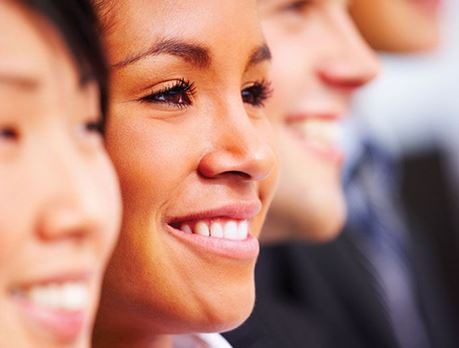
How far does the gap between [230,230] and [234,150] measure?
0.16 ft

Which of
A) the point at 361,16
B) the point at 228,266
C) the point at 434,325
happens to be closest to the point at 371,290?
the point at 434,325

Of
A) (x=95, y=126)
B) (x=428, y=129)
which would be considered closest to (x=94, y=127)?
(x=95, y=126)

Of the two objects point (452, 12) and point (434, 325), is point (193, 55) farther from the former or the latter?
point (452, 12)

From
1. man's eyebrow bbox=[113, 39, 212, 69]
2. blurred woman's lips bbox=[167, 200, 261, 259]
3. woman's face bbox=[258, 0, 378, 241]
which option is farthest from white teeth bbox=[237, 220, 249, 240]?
woman's face bbox=[258, 0, 378, 241]

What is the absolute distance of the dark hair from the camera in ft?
1.38

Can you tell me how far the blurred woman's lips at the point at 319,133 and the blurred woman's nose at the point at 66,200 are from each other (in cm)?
42

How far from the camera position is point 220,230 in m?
0.56

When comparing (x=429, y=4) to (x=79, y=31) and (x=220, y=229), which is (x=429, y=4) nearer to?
(x=220, y=229)

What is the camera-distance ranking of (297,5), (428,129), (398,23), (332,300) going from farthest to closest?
1. (428,129)
2. (398,23)
3. (332,300)
4. (297,5)

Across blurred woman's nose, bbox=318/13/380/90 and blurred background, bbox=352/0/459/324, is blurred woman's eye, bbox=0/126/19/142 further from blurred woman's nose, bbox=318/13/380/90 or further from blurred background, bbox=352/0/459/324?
blurred background, bbox=352/0/459/324

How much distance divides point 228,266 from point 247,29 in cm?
13

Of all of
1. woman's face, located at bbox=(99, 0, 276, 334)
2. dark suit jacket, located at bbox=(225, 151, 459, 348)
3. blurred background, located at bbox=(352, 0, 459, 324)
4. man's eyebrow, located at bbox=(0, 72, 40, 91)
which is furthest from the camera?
blurred background, located at bbox=(352, 0, 459, 324)

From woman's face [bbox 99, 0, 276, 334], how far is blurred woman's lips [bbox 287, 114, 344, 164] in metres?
0.28

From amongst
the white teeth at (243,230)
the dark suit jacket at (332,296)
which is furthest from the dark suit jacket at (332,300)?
the white teeth at (243,230)
